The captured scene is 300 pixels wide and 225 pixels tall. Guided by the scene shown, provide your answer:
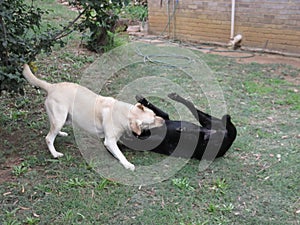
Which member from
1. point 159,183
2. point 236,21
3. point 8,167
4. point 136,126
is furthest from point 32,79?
point 236,21

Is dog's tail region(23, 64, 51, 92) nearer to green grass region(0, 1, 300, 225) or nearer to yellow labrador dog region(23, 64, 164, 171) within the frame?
yellow labrador dog region(23, 64, 164, 171)

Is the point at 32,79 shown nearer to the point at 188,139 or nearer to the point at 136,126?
the point at 136,126

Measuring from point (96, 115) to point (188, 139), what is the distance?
0.83 metres

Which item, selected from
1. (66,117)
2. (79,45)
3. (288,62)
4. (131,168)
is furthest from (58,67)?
(288,62)

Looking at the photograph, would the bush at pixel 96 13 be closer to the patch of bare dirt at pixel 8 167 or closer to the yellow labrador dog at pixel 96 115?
the yellow labrador dog at pixel 96 115

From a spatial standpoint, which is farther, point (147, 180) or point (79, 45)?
point (79, 45)

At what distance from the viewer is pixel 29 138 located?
373 cm

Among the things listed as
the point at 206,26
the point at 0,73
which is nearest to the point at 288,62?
the point at 206,26

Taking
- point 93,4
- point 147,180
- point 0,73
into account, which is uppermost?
point 93,4

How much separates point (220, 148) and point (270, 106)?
162cm

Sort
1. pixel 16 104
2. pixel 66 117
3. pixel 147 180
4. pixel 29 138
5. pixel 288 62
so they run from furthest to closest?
1. pixel 288 62
2. pixel 16 104
3. pixel 29 138
4. pixel 66 117
5. pixel 147 180

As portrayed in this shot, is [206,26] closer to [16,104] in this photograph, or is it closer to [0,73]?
[16,104]

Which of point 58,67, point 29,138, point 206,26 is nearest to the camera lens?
point 29,138

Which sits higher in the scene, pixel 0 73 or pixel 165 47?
pixel 0 73
